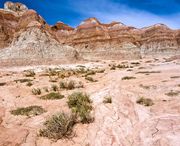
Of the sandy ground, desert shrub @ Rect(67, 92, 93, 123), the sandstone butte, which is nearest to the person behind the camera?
the sandy ground

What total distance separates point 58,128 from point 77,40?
254 ft

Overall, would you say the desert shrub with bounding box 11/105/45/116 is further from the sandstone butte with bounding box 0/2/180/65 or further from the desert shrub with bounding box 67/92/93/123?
the sandstone butte with bounding box 0/2/180/65

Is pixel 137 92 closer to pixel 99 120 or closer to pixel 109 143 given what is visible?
pixel 99 120

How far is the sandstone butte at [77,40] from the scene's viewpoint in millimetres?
49688

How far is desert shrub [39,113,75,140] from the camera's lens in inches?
245

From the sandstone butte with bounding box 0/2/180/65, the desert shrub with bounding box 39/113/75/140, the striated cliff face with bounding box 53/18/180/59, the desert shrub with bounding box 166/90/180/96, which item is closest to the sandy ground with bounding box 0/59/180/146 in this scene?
the desert shrub with bounding box 166/90/180/96

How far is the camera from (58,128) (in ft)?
21.1

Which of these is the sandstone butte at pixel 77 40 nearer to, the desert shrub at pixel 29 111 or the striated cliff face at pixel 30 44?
the striated cliff face at pixel 30 44

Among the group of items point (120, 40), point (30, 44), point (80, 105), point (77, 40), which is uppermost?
point (77, 40)

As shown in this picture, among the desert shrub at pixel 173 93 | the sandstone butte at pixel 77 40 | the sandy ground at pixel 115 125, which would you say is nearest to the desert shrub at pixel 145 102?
the sandy ground at pixel 115 125

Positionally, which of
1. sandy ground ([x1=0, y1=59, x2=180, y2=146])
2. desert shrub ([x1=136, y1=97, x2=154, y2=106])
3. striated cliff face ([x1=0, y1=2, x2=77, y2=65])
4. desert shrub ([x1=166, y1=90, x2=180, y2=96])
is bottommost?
sandy ground ([x1=0, y1=59, x2=180, y2=146])

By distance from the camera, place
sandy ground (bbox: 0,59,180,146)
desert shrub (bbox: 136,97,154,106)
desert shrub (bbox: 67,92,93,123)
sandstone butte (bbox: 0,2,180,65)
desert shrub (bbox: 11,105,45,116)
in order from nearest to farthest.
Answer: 1. sandy ground (bbox: 0,59,180,146)
2. desert shrub (bbox: 67,92,93,123)
3. desert shrub (bbox: 11,105,45,116)
4. desert shrub (bbox: 136,97,154,106)
5. sandstone butte (bbox: 0,2,180,65)

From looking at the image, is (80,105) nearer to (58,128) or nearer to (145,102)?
(145,102)

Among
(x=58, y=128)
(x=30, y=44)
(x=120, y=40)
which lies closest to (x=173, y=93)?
(x=58, y=128)
